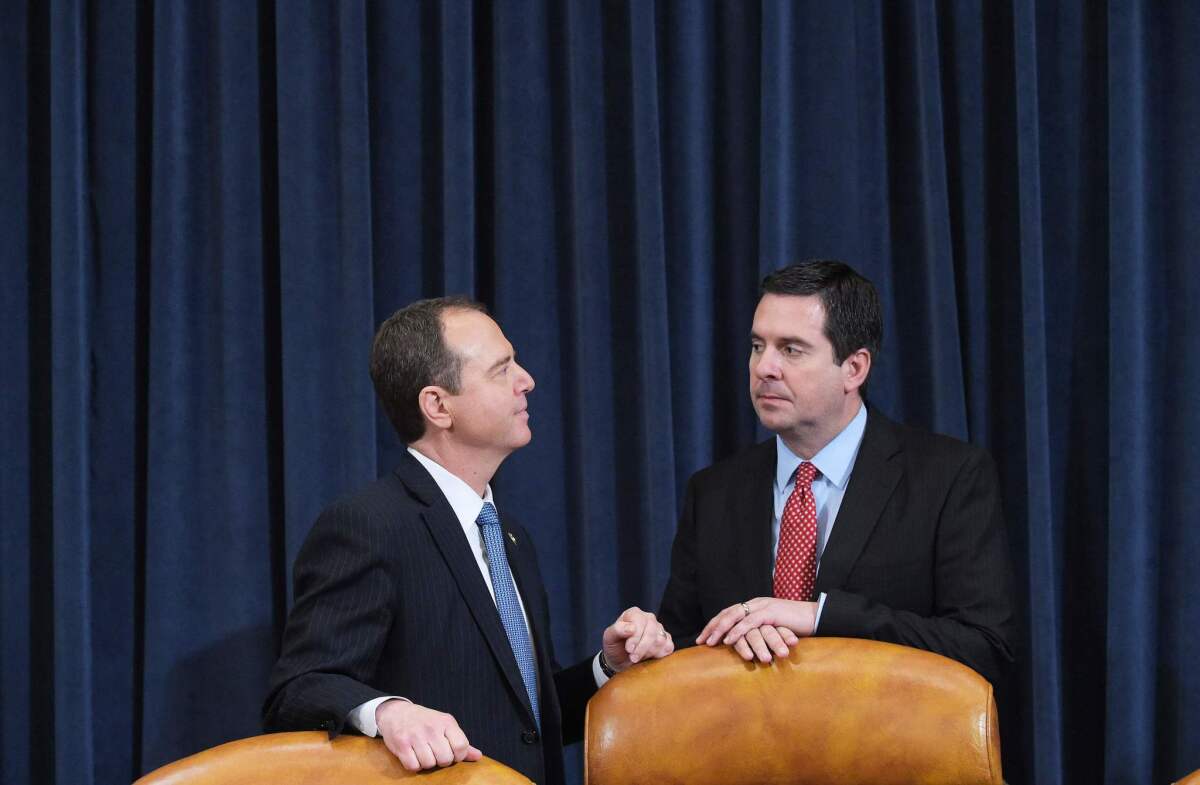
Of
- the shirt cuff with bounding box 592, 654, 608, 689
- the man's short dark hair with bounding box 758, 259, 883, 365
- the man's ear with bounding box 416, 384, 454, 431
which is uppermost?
the man's short dark hair with bounding box 758, 259, 883, 365

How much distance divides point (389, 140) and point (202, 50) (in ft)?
1.47

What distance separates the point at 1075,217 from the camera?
2895mm

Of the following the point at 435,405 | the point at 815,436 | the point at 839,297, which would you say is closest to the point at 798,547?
the point at 815,436

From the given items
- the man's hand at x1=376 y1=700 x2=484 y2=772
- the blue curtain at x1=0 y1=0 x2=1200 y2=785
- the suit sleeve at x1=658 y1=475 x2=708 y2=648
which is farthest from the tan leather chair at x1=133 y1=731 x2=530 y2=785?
the blue curtain at x1=0 y1=0 x2=1200 y2=785

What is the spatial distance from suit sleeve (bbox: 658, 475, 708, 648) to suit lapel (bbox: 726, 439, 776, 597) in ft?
0.37

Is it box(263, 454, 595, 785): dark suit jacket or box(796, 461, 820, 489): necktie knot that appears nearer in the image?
box(263, 454, 595, 785): dark suit jacket

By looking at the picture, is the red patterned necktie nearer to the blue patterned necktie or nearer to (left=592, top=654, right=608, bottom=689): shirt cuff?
(left=592, top=654, right=608, bottom=689): shirt cuff

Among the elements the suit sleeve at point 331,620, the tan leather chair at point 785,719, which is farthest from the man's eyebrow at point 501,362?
the tan leather chair at point 785,719

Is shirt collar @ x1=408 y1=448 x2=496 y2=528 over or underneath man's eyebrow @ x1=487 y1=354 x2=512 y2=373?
underneath

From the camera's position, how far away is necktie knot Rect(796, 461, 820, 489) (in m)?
2.41

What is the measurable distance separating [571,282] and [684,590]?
78cm

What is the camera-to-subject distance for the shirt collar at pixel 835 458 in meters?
2.42

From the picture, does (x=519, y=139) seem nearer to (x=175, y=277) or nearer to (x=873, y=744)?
(x=175, y=277)

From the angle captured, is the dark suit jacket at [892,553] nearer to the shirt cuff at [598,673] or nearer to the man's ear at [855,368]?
the man's ear at [855,368]
